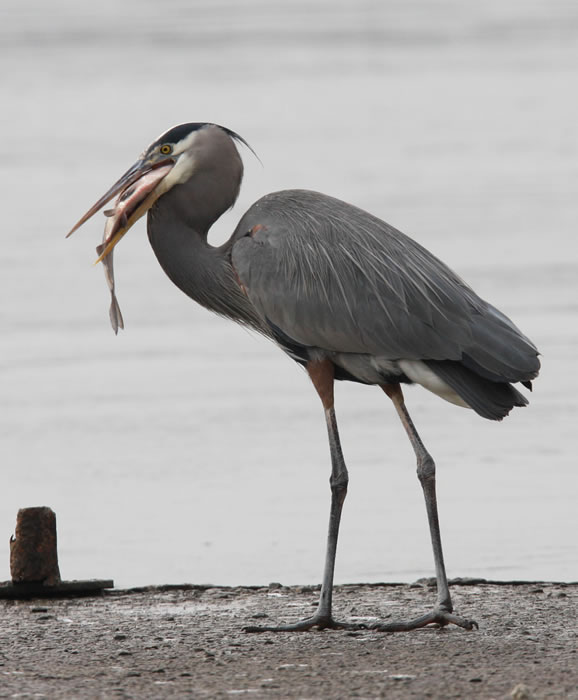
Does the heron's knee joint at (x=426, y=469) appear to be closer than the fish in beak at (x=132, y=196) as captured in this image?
Yes

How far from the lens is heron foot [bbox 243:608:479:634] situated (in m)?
5.92

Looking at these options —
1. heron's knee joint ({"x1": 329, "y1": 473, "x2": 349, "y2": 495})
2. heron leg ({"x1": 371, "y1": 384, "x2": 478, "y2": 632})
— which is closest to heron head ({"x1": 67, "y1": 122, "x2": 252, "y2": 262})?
heron leg ({"x1": 371, "y1": 384, "x2": 478, "y2": 632})

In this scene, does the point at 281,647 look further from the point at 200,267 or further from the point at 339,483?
the point at 200,267

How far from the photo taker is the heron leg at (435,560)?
593 cm

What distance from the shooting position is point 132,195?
6734 mm

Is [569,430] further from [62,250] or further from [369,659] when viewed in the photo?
[62,250]

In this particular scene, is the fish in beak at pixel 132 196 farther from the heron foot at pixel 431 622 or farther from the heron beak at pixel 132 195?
the heron foot at pixel 431 622

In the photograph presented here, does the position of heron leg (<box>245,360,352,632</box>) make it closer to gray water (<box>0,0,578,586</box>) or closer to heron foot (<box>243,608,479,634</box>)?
heron foot (<box>243,608,479,634</box>)

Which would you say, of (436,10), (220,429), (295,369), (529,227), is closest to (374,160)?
(529,227)

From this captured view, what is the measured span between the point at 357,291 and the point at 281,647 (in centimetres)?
143

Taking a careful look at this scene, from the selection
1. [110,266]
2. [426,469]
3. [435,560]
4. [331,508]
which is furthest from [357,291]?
[110,266]

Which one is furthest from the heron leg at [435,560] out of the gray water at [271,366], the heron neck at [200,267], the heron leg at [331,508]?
the gray water at [271,366]

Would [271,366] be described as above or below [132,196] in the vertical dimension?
above

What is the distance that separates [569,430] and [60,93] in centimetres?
2146
